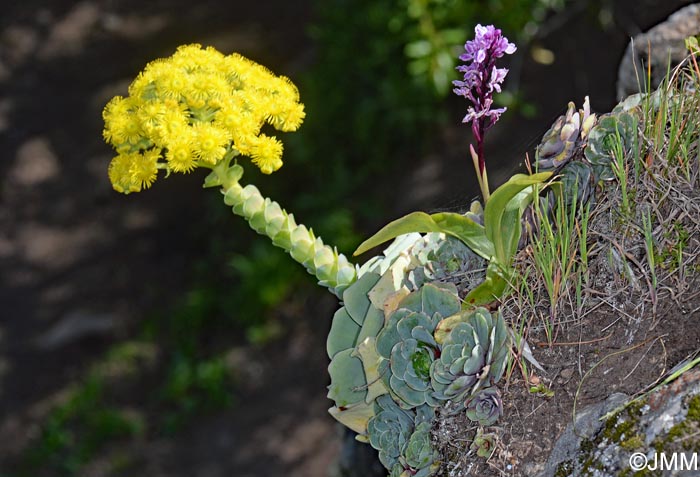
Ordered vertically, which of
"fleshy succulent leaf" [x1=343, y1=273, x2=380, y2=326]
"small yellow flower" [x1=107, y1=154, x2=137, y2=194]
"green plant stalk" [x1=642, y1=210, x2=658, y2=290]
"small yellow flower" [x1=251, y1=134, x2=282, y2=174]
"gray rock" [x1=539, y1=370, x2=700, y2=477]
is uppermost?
"small yellow flower" [x1=107, y1=154, x2=137, y2=194]

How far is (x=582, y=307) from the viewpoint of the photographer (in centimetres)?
148

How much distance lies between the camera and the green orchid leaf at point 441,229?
56.6 inches

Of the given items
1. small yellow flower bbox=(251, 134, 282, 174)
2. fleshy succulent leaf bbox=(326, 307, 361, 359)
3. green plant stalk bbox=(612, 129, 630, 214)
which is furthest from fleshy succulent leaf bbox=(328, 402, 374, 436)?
green plant stalk bbox=(612, 129, 630, 214)

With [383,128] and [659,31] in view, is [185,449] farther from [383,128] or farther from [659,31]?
[659,31]

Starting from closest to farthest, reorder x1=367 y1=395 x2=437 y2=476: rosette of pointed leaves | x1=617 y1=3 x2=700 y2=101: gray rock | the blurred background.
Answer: x1=367 y1=395 x2=437 y2=476: rosette of pointed leaves, x1=617 y1=3 x2=700 y2=101: gray rock, the blurred background

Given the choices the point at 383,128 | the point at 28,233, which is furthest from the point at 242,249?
the point at 28,233

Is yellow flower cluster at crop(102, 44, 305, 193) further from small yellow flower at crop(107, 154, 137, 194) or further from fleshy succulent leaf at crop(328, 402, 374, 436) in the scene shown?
fleshy succulent leaf at crop(328, 402, 374, 436)

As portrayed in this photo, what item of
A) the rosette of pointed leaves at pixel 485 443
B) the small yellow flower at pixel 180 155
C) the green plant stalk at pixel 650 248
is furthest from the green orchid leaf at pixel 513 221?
the small yellow flower at pixel 180 155

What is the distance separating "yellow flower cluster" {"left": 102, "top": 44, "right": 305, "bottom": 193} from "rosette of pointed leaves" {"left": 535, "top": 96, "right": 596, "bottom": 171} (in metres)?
0.48

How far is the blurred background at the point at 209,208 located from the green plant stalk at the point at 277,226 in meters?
1.79

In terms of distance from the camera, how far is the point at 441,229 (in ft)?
4.89

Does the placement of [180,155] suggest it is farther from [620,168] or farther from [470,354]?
[620,168]

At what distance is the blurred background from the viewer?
358cm

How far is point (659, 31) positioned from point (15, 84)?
3.89 metres
